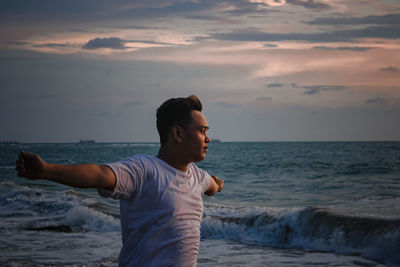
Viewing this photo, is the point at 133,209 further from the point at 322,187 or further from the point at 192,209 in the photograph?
the point at 322,187

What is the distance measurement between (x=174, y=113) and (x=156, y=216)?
1.77ft

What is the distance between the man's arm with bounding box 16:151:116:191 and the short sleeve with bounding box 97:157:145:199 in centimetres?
3

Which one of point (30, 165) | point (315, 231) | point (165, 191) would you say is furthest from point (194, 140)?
point (315, 231)

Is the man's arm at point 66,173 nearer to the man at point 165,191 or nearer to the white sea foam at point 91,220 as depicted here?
the man at point 165,191

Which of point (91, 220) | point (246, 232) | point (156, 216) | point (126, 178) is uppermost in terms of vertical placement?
point (126, 178)

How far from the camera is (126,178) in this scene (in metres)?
2.05

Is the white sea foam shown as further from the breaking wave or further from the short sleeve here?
the short sleeve

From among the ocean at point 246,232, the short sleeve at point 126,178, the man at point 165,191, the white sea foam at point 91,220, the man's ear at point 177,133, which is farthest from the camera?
the white sea foam at point 91,220

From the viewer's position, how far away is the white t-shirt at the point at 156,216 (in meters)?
2.17

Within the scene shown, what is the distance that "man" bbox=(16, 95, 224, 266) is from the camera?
2119 mm

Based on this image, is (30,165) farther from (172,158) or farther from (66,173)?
(172,158)

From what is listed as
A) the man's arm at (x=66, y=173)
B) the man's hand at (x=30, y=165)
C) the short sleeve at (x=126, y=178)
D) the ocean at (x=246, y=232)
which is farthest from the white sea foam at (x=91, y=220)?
the man's hand at (x=30, y=165)

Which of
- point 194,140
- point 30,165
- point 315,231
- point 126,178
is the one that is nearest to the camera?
point 30,165

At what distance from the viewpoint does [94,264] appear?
23.2 feet
